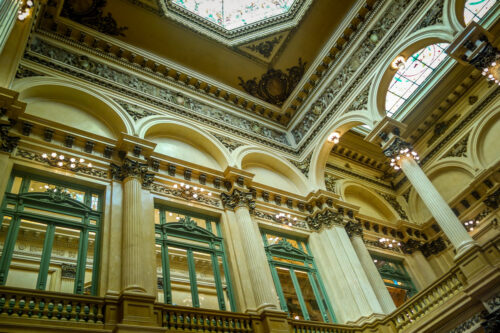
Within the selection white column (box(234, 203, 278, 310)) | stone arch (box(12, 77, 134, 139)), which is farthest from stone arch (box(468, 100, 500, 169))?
stone arch (box(12, 77, 134, 139))

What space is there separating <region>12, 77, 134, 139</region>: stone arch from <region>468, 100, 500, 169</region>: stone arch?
35.8ft

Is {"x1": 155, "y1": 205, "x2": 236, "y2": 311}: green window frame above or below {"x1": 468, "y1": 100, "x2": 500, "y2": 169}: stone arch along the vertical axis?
below

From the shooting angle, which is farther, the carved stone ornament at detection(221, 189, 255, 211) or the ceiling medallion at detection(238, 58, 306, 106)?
the ceiling medallion at detection(238, 58, 306, 106)

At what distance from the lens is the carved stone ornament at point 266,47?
14.2 metres

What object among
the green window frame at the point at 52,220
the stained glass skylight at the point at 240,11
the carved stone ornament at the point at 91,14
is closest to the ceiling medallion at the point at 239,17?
the stained glass skylight at the point at 240,11

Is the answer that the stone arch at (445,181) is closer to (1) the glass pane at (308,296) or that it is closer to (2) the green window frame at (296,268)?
(2) the green window frame at (296,268)

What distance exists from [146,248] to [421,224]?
34.4 feet

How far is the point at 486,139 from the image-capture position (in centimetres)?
1346

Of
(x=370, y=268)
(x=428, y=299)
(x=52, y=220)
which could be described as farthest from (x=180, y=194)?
(x=428, y=299)

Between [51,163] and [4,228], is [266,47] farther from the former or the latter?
[4,228]

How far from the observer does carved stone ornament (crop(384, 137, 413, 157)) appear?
10992 mm

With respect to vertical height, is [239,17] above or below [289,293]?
above

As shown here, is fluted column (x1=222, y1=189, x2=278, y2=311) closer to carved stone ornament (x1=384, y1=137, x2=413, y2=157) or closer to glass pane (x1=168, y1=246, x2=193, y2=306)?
glass pane (x1=168, y1=246, x2=193, y2=306)

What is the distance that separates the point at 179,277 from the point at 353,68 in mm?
8547
